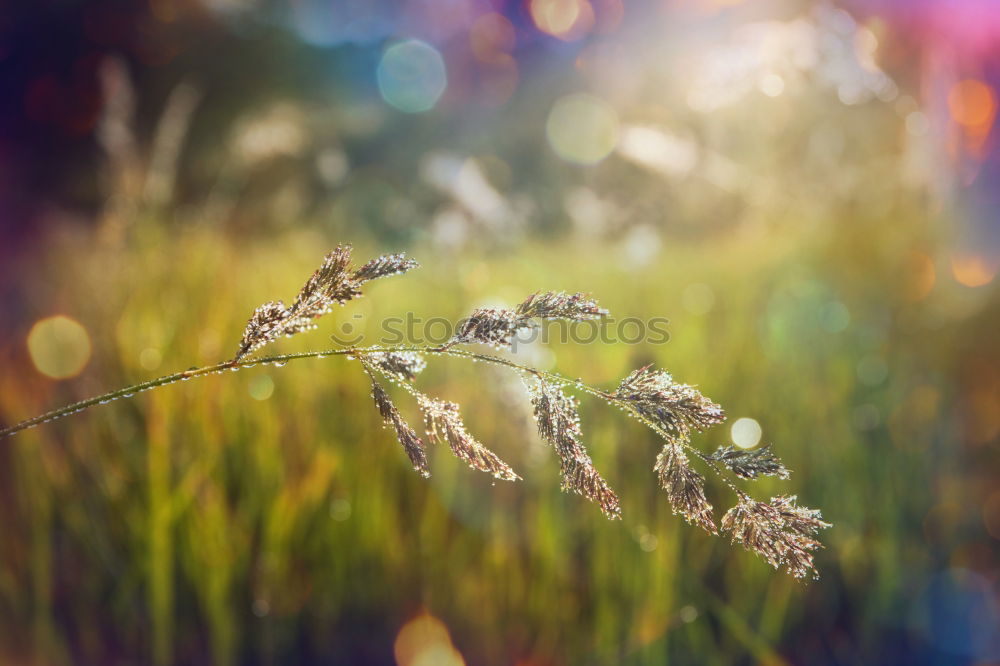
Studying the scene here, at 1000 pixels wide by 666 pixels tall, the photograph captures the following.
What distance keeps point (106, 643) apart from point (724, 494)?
1123mm

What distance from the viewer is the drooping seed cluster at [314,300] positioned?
0.43 m

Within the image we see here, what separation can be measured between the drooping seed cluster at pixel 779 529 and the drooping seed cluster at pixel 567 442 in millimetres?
75

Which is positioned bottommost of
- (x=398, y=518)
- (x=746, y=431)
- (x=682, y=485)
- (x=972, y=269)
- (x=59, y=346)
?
(x=682, y=485)

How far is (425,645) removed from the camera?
1.20 metres

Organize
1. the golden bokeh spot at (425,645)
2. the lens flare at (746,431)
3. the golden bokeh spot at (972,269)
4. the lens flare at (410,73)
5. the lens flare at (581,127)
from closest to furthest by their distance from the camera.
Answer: the golden bokeh spot at (425,645) < the lens flare at (746,431) < the golden bokeh spot at (972,269) < the lens flare at (581,127) < the lens flare at (410,73)

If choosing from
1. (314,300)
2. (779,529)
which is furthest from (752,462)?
(314,300)

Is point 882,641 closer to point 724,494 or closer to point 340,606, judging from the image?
point 724,494

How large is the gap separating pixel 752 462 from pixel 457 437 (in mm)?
178

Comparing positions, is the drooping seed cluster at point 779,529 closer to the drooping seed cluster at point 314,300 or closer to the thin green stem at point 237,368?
the thin green stem at point 237,368

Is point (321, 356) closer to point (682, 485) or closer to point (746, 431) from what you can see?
point (682, 485)

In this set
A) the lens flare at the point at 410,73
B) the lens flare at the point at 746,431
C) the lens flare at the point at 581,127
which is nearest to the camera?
the lens flare at the point at 746,431

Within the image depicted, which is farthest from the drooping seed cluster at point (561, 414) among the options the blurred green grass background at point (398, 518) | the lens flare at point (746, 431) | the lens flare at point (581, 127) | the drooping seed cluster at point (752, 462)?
the lens flare at point (581, 127)

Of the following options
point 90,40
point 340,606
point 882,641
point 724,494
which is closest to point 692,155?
point 724,494

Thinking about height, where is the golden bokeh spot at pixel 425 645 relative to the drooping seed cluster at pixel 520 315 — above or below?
below
